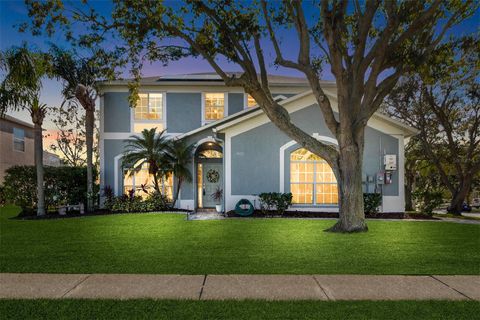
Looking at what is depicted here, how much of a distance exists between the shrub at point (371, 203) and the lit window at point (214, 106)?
7.93 meters

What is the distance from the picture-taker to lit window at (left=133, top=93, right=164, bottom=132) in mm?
18656

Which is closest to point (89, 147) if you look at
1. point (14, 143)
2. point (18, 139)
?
point (14, 143)

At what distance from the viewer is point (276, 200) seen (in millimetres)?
15133

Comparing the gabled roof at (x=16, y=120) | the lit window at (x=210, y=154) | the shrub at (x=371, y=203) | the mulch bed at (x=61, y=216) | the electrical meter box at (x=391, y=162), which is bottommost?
the mulch bed at (x=61, y=216)

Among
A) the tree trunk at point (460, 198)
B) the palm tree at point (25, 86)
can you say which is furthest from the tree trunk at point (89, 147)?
the tree trunk at point (460, 198)

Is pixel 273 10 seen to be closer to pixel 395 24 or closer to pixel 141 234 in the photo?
pixel 395 24

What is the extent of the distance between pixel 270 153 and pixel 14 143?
22008 mm

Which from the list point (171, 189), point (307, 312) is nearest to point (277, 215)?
point (171, 189)

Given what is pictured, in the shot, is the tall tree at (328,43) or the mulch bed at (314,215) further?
the mulch bed at (314,215)

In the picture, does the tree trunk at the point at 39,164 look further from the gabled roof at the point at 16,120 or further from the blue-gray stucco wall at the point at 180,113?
the gabled roof at the point at 16,120

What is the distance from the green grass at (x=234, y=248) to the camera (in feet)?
21.6

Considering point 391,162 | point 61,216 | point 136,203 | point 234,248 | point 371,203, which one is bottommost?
point 61,216

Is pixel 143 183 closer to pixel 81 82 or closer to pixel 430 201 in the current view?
pixel 81 82

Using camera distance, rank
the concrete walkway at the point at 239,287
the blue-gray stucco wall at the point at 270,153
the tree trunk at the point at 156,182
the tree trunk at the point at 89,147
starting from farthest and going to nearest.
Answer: the tree trunk at the point at 156,182 → the tree trunk at the point at 89,147 → the blue-gray stucco wall at the point at 270,153 → the concrete walkway at the point at 239,287
